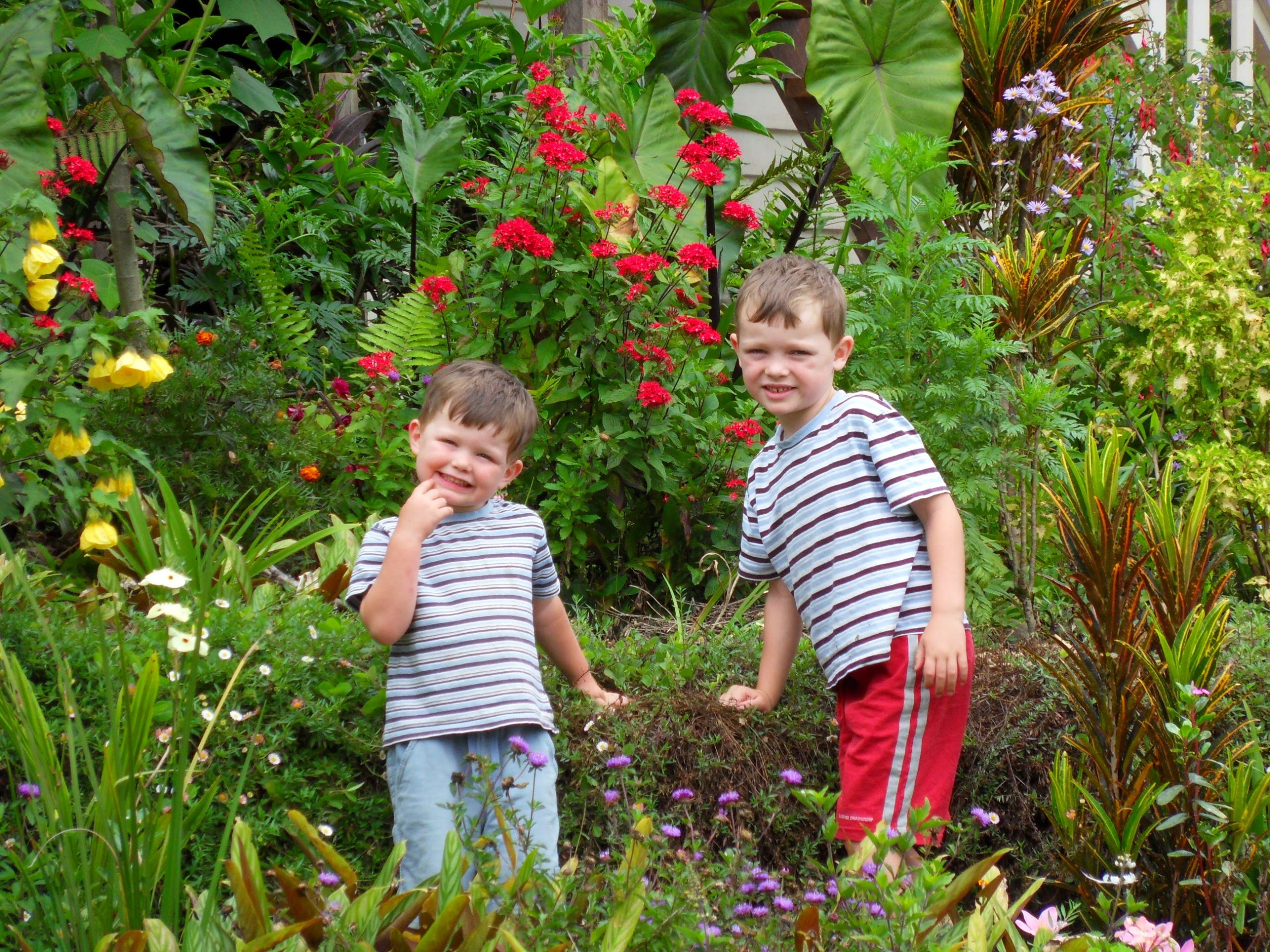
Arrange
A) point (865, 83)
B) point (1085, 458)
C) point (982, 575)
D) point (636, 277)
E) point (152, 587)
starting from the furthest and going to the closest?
1. point (865, 83)
2. point (636, 277)
3. point (982, 575)
4. point (152, 587)
5. point (1085, 458)

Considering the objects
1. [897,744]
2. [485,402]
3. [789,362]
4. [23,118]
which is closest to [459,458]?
[485,402]

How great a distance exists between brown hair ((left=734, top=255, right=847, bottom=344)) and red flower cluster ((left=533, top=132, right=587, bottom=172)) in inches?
50.7

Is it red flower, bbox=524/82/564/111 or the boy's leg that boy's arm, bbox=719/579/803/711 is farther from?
red flower, bbox=524/82/564/111

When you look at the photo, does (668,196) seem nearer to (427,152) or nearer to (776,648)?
(427,152)

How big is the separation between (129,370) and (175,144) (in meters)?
1.49

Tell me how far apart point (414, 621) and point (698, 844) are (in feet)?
2.37

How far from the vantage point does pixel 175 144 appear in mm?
A: 3869

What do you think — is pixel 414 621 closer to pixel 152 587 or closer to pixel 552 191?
pixel 152 587

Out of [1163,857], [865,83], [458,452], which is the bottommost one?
[1163,857]

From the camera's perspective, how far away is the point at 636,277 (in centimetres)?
360

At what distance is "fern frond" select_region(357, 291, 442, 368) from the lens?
13.4 ft

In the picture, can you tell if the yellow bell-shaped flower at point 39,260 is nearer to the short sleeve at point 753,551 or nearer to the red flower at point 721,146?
the short sleeve at point 753,551

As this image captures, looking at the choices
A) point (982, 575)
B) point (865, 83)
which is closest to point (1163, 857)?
point (982, 575)

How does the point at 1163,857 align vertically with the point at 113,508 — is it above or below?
below
